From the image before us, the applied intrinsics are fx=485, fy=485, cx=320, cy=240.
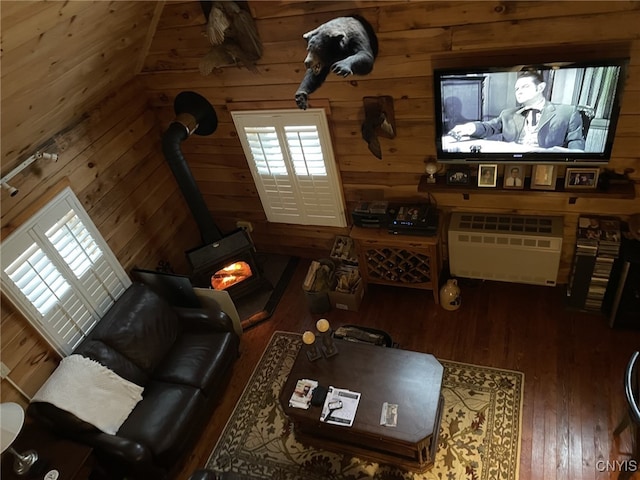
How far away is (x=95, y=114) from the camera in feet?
11.9

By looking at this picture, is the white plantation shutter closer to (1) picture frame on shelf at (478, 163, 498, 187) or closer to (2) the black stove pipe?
(2) the black stove pipe

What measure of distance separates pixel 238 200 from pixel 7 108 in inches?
84.2

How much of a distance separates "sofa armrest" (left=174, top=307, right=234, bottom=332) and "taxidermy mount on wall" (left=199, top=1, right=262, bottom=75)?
1.76 meters

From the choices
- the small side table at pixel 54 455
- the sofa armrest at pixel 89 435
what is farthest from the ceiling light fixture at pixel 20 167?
the small side table at pixel 54 455

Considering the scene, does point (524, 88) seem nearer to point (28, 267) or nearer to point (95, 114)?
point (95, 114)

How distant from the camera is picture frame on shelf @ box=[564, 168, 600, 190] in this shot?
3.05 metres

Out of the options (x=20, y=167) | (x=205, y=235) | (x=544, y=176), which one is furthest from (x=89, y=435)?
(x=544, y=176)

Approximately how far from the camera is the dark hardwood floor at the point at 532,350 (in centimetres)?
292

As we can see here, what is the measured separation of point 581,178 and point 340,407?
6.84ft

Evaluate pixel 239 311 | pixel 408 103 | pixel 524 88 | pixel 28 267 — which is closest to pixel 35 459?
pixel 28 267

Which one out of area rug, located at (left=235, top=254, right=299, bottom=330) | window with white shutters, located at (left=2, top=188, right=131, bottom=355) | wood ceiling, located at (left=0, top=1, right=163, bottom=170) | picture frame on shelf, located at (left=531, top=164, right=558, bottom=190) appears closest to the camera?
wood ceiling, located at (left=0, top=1, right=163, bottom=170)

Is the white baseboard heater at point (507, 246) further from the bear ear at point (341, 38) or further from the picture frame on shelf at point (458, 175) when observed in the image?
the bear ear at point (341, 38)

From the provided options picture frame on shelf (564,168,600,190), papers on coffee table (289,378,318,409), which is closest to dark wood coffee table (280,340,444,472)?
papers on coffee table (289,378,318,409)

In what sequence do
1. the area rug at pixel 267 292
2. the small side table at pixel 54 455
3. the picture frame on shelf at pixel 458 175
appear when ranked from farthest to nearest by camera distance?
the area rug at pixel 267 292 < the picture frame on shelf at pixel 458 175 < the small side table at pixel 54 455
